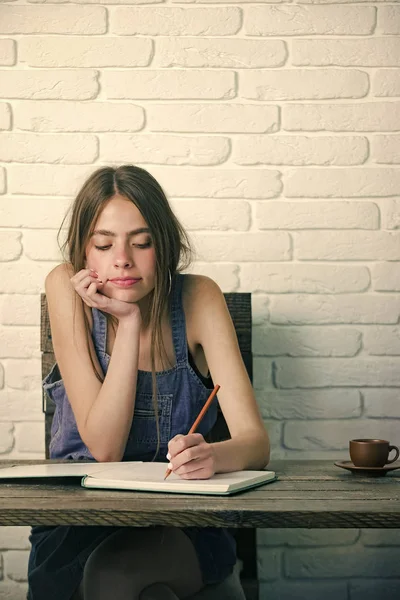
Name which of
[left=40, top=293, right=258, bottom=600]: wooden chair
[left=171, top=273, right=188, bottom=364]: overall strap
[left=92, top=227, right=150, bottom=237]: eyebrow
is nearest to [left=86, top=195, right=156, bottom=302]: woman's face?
[left=92, top=227, right=150, bottom=237]: eyebrow

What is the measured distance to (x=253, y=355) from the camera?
7.29 ft

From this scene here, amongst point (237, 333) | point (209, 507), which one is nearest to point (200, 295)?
point (237, 333)

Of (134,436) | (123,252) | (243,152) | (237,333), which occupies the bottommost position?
(134,436)

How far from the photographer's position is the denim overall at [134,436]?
1.45 m

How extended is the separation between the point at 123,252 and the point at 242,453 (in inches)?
20.4

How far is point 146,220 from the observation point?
1.79 metres

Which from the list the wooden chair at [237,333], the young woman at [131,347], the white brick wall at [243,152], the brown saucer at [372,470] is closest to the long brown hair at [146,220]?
the young woman at [131,347]

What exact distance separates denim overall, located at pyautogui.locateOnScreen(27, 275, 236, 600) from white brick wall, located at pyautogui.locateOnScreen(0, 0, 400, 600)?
0.37 m

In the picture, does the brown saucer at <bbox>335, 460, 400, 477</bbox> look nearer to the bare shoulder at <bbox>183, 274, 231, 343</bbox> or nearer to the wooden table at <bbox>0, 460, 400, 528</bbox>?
the wooden table at <bbox>0, 460, 400, 528</bbox>

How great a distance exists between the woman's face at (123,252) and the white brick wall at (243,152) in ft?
1.42

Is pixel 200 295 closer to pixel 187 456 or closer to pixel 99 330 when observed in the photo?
pixel 99 330

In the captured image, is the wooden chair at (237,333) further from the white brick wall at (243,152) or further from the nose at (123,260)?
the nose at (123,260)

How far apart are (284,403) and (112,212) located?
78 cm

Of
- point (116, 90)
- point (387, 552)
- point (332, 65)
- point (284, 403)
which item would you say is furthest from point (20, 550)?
point (332, 65)
